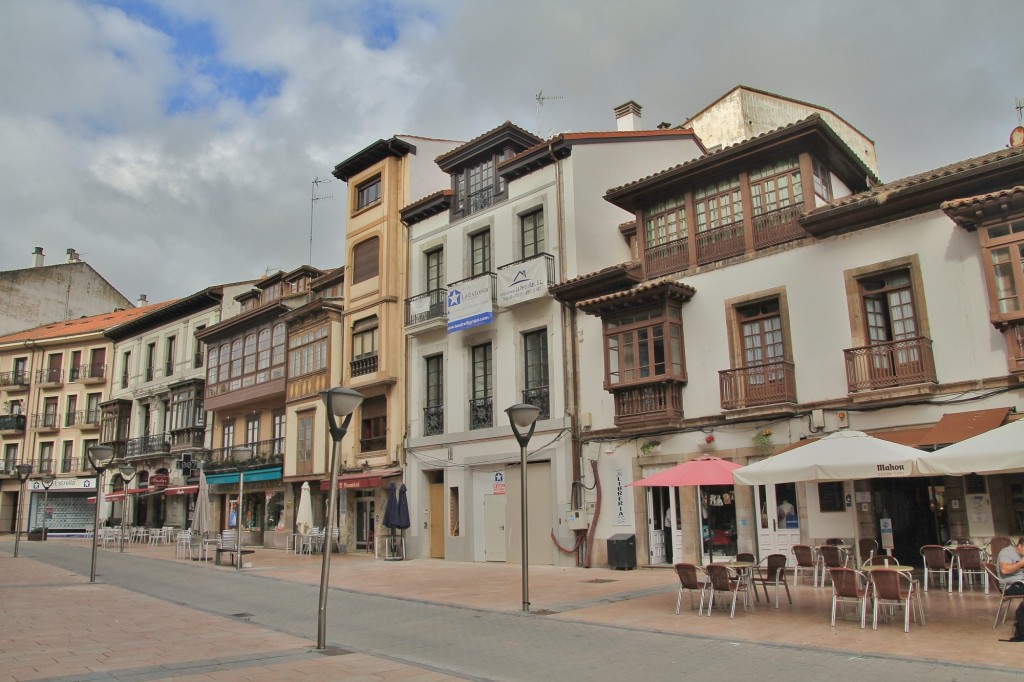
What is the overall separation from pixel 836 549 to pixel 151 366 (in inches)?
1519

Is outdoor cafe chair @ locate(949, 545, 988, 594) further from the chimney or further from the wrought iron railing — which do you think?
the wrought iron railing

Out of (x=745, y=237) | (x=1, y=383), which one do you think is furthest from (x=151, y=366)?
(x=745, y=237)

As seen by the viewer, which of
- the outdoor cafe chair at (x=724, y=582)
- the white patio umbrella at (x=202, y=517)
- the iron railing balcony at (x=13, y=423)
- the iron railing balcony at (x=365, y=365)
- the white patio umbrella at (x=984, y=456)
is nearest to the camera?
the white patio umbrella at (x=984, y=456)

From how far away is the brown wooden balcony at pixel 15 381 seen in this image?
4891 cm

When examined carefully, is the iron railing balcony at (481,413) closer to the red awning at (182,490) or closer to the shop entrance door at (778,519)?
the shop entrance door at (778,519)

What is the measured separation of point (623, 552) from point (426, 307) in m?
10.3

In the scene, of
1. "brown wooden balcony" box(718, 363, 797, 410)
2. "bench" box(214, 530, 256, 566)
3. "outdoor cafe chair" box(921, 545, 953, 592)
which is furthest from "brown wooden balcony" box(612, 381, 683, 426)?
"bench" box(214, 530, 256, 566)

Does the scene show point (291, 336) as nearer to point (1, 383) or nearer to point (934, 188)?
point (934, 188)

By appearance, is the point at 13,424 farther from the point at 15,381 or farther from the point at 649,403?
the point at 649,403

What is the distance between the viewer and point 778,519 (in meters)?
16.3

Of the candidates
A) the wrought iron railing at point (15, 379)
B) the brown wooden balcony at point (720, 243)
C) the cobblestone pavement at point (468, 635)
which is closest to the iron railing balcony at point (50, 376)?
the wrought iron railing at point (15, 379)

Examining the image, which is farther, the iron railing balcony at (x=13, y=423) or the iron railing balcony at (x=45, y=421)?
the iron railing balcony at (x=13, y=423)

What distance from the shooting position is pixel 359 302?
2745cm

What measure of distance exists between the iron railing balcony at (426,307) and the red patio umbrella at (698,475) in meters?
12.6
